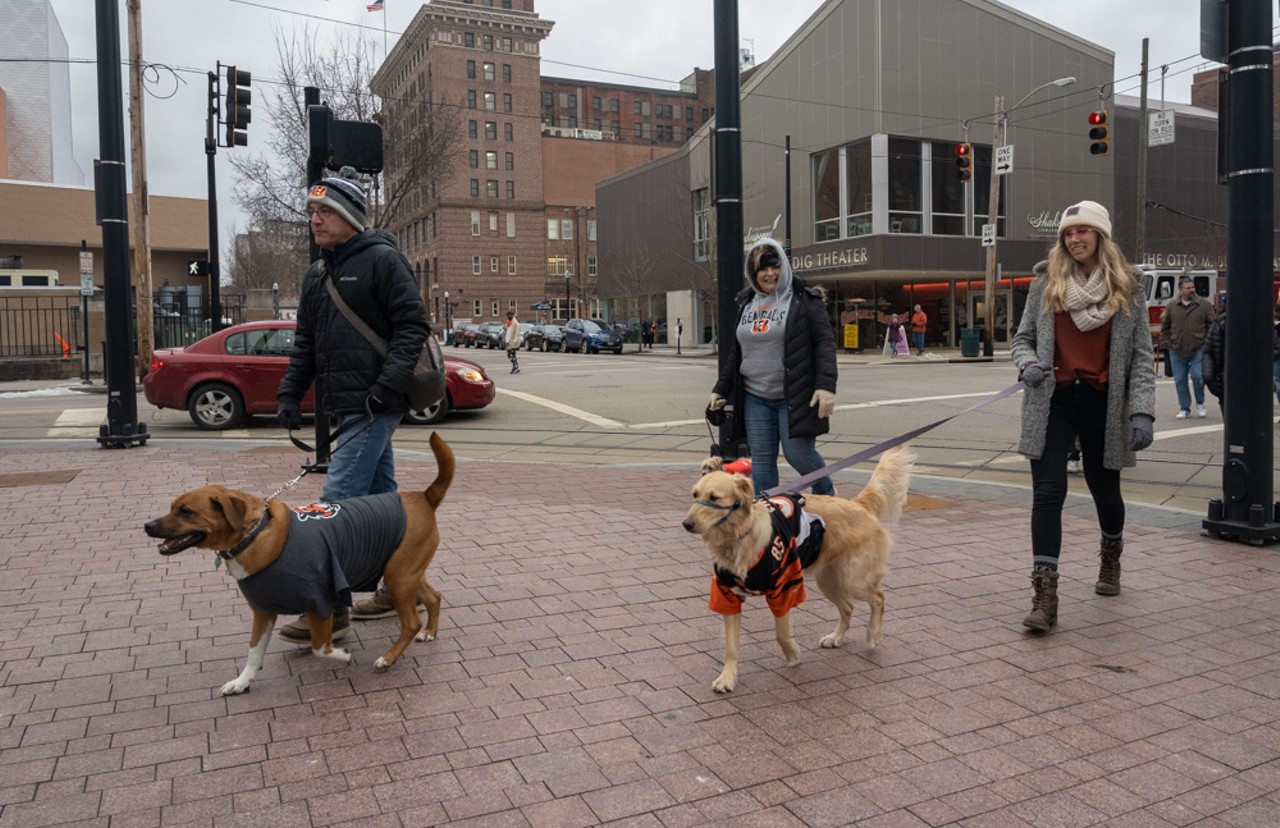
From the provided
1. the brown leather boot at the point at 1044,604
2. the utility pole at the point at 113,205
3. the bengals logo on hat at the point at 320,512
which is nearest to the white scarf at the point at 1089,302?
the brown leather boot at the point at 1044,604

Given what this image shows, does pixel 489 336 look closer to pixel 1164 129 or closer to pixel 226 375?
pixel 1164 129

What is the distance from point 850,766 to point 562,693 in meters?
1.19

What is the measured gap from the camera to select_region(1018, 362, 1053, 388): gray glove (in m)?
4.63

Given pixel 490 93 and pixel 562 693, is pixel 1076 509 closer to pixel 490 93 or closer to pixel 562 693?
pixel 562 693

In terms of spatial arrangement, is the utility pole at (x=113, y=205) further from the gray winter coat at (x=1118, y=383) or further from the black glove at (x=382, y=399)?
the gray winter coat at (x=1118, y=383)

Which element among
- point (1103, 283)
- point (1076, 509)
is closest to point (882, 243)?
point (1076, 509)

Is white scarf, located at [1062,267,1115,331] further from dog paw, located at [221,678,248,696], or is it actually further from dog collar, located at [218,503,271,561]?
dog paw, located at [221,678,248,696]

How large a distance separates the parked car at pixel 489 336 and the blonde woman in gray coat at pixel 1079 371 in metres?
47.7

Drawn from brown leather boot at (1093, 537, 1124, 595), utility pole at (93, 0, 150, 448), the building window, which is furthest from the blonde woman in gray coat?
the building window

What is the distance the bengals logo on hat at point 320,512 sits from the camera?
3.88m

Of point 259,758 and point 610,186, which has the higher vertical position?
point 610,186

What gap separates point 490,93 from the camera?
93.1 m

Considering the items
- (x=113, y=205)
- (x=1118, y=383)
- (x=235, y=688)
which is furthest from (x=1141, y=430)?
(x=113, y=205)

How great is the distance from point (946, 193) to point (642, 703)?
38.5 m
